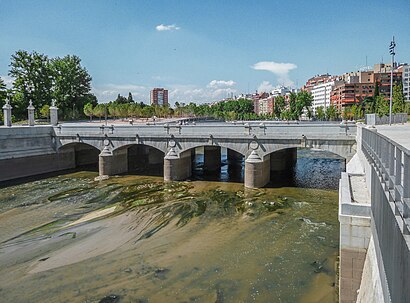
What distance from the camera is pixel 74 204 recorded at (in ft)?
88.8

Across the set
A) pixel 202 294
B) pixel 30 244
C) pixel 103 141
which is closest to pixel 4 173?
pixel 103 141

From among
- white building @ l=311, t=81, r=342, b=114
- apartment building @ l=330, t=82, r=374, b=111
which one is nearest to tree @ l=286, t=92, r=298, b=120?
apartment building @ l=330, t=82, r=374, b=111

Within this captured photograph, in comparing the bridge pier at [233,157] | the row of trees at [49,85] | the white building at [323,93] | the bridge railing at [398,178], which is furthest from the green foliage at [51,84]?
the white building at [323,93]

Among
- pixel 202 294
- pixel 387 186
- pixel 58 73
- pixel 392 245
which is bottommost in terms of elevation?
pixel 202 294

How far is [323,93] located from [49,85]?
452 feet

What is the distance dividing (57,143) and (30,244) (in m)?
24.1

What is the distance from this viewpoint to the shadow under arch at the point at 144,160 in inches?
1555

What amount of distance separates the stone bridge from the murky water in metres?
3.09

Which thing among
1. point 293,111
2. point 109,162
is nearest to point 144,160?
point 109,162

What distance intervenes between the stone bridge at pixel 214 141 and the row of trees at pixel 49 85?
123 ft

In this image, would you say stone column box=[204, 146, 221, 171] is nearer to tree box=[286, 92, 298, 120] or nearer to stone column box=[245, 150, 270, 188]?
stone column box=[245, 150, 270, 188]

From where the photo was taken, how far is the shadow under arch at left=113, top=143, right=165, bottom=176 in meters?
39.5

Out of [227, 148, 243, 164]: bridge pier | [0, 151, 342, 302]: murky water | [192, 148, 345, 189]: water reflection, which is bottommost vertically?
[0, 151, 342, 302]: murky water

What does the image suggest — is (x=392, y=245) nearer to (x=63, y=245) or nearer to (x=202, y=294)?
(x=202, y=294)
